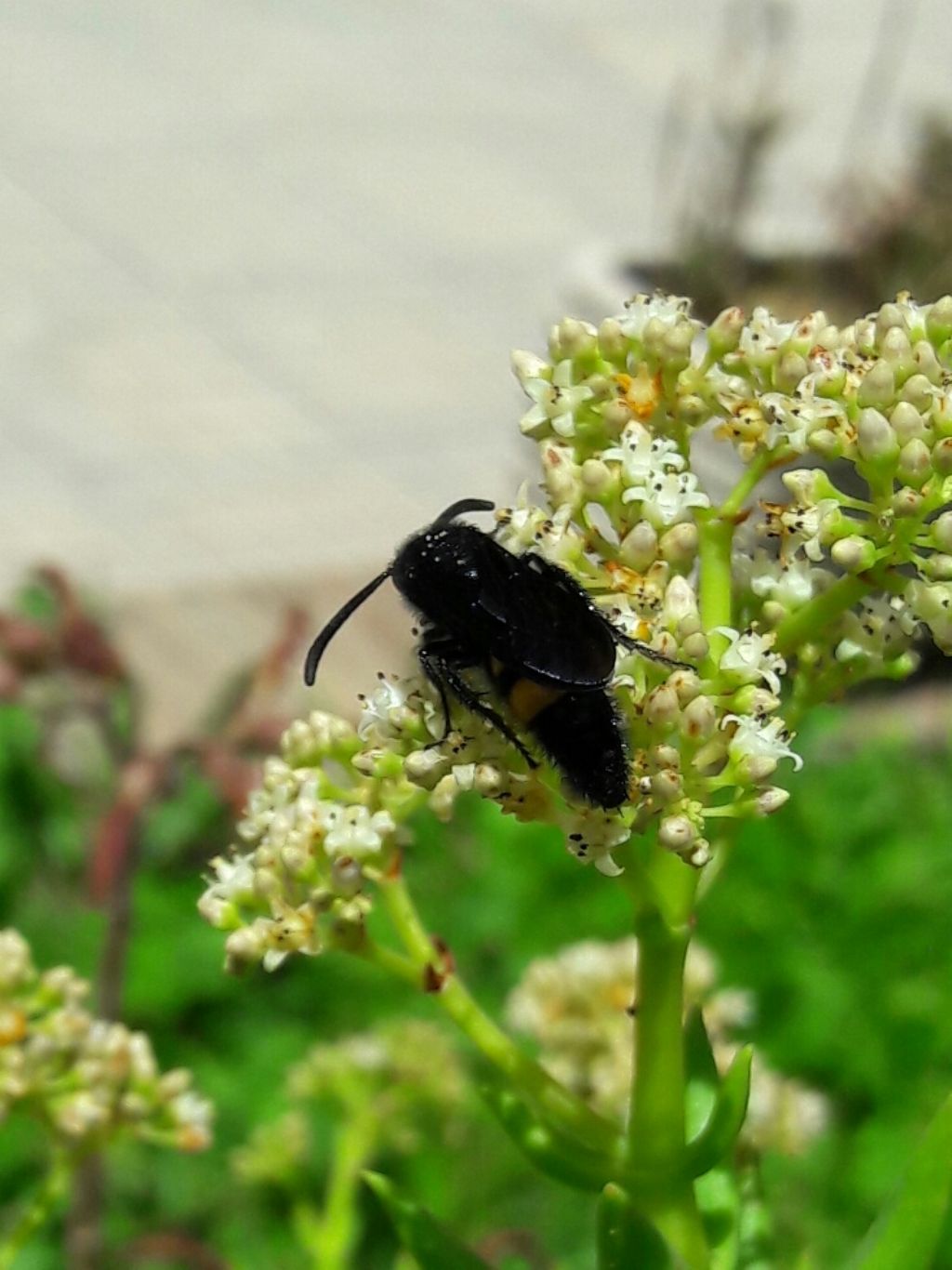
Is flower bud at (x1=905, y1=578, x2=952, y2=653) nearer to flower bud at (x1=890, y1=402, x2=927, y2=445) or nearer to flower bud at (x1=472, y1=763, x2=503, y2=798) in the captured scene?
flower bud at (x1=890, y1=402, x2=927, y2=445)

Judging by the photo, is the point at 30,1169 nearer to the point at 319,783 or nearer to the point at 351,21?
the point at 319,783

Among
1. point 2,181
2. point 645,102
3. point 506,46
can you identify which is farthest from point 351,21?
point 2,181

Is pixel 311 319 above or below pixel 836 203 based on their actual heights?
above

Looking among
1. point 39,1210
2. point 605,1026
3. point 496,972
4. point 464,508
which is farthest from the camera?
point 496,972

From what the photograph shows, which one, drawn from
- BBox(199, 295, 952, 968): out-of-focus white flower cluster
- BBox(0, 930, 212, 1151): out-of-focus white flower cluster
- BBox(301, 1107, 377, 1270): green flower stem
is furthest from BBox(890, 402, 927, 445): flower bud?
BBox(301, 1107, 377, 1270): green flower stem

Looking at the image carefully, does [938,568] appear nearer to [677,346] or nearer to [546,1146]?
[677,346]

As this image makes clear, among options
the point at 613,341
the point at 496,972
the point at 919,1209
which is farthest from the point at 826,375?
the point at 496,972
